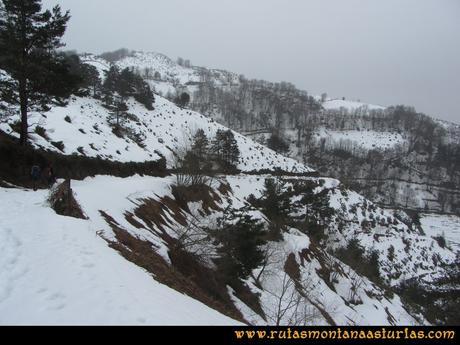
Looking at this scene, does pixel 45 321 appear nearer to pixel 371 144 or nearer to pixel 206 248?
pixel 206 248

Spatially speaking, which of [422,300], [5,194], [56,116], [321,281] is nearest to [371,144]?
[422,300]

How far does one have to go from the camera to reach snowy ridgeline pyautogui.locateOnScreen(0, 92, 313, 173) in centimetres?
2610

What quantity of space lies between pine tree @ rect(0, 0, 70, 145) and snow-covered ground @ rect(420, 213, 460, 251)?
100698 mm

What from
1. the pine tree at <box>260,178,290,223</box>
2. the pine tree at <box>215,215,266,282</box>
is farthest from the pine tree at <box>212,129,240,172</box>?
the pine tree at <box>215,215,266,282</box>

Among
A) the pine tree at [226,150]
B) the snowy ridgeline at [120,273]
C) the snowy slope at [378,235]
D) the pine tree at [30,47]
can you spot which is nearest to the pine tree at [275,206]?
the snowy ridgeline at [120,273]

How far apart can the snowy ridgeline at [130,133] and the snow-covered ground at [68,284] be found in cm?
1361

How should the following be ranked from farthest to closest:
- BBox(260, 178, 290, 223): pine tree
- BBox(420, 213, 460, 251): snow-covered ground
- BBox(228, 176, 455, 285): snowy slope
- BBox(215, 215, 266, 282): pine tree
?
1. BBox(420, 213, 460, 251): snow-covered ground
2. BBox(228, 176, 455, 285): snowy slope
3. BBox(260, 178, 290, 223): pine tree
4. BBox(215, 215, 266, 282): pine tree

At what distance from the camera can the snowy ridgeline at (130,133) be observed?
2610 cm

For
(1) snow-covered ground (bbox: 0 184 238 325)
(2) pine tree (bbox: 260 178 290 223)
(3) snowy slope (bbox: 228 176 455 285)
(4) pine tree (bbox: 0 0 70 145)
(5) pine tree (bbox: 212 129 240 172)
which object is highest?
(4) pine tree (bbox: 0 0 70 145)

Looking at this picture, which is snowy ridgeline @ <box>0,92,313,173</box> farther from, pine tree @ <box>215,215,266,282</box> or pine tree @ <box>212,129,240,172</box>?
pine tree @ <box>215,215,266,282</box>

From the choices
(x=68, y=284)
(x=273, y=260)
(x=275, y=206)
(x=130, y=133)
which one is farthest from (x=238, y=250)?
(x=130, y=133)

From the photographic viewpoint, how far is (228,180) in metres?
59.2

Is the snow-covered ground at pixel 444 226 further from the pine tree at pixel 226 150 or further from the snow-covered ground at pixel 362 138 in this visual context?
the pine tree at pixel 226 150

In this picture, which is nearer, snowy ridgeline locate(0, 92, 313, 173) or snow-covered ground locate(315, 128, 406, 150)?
snowy ridgeline locate(0, 92, 313, 173)
